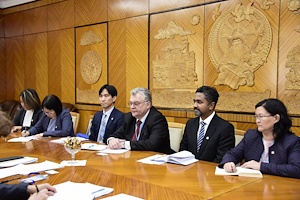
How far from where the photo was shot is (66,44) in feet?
21.5

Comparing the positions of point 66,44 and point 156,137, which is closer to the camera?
point 156,137

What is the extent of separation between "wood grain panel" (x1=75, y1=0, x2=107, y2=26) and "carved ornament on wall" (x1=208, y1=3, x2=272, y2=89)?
229 centimetres

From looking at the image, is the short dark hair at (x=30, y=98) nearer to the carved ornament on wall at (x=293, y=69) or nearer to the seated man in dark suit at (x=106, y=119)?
the seated man in dark suit at (x=106, y=119)

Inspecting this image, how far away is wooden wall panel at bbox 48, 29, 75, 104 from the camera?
6480mm

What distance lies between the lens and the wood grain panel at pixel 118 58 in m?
5.57

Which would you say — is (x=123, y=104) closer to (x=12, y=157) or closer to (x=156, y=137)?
(x=156, y=137)

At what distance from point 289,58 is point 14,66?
20.4ft

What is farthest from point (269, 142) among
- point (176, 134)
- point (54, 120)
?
point (54, 120)

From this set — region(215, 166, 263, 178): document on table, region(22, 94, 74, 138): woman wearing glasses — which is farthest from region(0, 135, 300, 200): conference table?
region(22, 94, 74, 138): woman wearing glasses

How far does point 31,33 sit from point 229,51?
4.79m

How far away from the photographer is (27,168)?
2.26 meters

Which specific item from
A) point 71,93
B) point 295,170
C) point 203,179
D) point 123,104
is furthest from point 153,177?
point 71,93

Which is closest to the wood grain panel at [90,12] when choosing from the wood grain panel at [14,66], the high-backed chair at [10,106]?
the wood grain panel at [14,66]

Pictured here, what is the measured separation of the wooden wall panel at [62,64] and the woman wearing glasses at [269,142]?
452 centimetres
